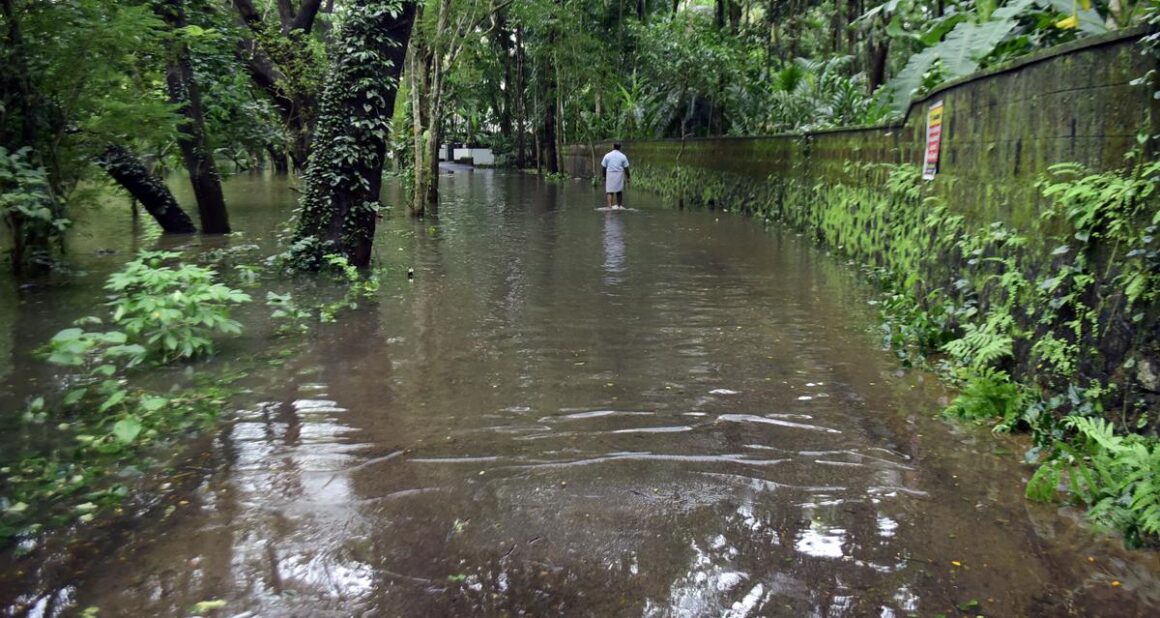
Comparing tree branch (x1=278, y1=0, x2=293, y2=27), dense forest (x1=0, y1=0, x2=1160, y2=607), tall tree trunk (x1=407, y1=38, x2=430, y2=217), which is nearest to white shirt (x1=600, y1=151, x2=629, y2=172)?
dense forest (x1=0, y1=0, x2=1160, y2=607)

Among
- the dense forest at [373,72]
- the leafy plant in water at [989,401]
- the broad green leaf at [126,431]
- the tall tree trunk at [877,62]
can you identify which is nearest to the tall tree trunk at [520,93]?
the dense forest at [373,72]

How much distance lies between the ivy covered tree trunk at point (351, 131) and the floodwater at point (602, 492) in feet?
10.0

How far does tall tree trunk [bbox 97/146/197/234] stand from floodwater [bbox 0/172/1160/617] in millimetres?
7025

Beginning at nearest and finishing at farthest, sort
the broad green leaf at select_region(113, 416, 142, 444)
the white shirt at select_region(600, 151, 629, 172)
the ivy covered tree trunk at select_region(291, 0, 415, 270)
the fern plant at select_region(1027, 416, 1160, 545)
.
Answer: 1. the fern plant at select_region(1027, 416, 1160, 545)
2. the broad green leaf at select_region(113, 416, 142, 444)
3. the ivy covered tree trunk at select_region(291, 0, 415, 270)
4. the white shirt at select_region(600, 151, 629, 172)

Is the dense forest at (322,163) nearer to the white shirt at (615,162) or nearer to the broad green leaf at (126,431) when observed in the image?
the broad green leaf at (126,431)

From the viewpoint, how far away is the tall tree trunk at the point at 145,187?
14.2m

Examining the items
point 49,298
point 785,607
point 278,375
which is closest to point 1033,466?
point 785,607

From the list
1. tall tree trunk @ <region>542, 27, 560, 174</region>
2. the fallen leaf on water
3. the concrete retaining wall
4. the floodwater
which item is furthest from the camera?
tall tree trunk @ <region>542, 27, 560, 174</region>

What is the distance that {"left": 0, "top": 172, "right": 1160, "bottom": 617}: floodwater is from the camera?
139 inches

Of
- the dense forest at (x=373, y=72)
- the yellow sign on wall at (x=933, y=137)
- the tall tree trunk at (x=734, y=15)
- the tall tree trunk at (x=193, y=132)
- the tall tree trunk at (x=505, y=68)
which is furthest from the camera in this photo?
the tall tree trunk at (x=505, y=68)

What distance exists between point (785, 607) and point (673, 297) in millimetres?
6489

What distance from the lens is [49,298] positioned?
958 cm

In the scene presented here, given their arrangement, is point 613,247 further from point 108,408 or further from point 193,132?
point 108,408

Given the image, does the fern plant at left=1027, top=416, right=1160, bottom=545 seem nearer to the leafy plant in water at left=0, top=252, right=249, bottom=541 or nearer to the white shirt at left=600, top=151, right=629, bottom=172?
the leafy plant in water at left=0, top=252, right=249, bottom=541
